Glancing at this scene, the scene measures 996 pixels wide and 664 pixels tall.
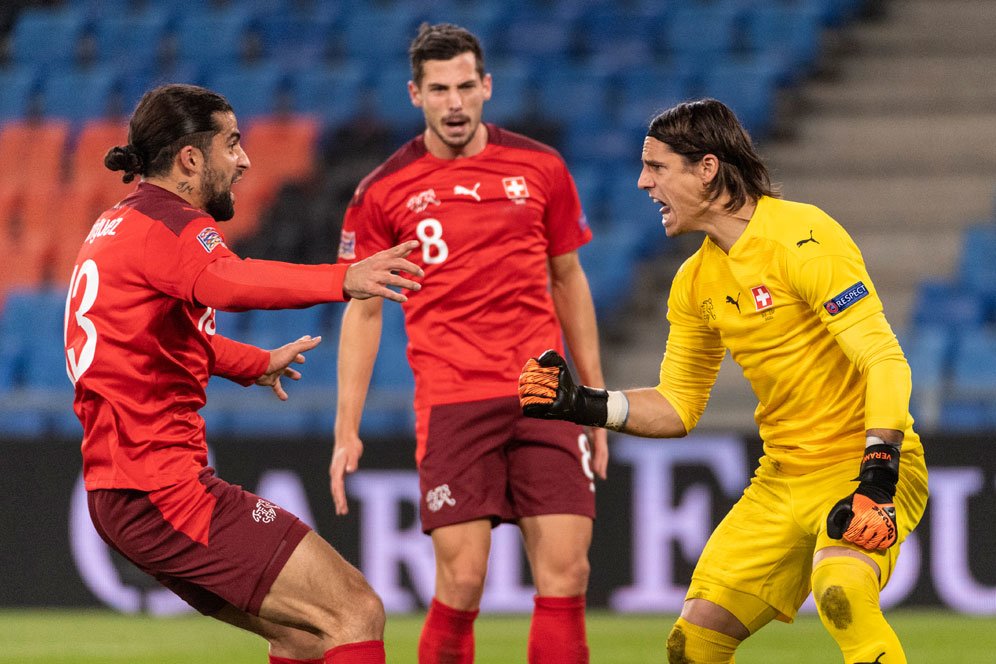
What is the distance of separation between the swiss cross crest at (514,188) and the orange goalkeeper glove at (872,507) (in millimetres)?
1945

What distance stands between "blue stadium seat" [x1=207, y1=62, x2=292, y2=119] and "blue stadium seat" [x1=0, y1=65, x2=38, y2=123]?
6.68 feet

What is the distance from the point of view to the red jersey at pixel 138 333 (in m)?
4.23

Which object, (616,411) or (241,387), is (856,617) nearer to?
(616,411)

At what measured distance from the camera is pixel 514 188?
18.7ft

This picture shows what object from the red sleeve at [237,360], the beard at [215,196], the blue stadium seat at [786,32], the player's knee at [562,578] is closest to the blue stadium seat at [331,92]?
the blue stadium seat at [786,32]

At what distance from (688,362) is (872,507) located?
96 cm

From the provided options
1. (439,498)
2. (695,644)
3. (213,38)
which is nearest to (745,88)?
(213,38)

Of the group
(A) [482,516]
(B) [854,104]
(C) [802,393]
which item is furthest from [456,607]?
(B) [854,104]

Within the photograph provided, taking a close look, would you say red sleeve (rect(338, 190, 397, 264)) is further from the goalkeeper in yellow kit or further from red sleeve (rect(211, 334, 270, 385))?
the goalkeeper in yellow kit

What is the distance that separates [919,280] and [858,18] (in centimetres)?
355

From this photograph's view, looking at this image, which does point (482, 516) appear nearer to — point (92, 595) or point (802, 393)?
point (802, 393)

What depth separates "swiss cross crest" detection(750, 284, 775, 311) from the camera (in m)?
4.54

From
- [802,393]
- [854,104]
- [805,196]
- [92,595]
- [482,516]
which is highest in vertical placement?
[854,104]

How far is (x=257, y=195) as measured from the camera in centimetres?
1311
